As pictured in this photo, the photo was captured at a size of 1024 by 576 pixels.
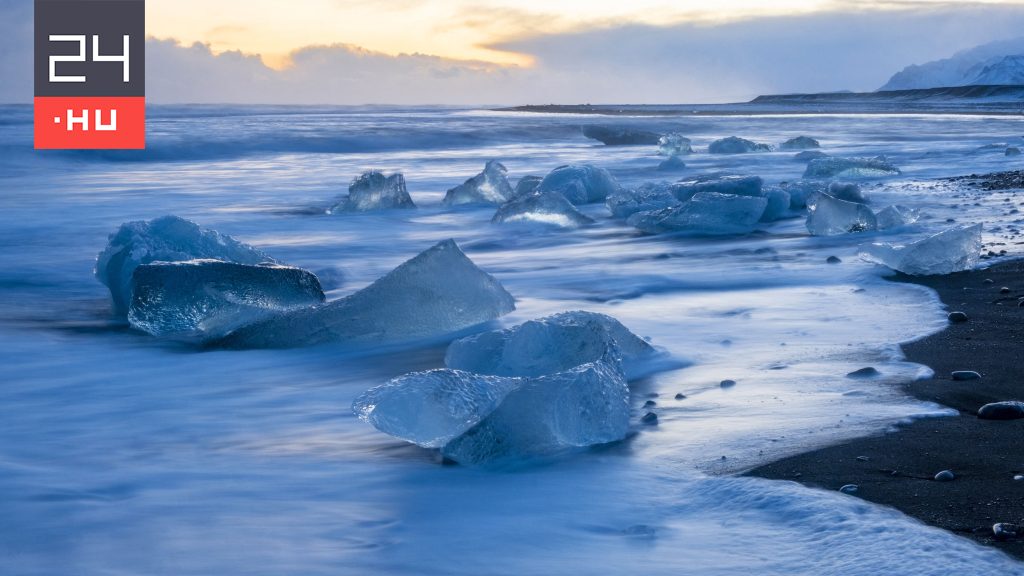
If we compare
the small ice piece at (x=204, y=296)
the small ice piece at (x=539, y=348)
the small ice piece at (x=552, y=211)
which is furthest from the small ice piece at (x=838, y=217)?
the small ice piece at (x=539, y=348)

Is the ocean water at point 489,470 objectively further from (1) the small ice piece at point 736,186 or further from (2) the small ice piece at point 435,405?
(1) the small ice piece at point 736,186

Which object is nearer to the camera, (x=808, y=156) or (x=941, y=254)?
(x=941, y=254)

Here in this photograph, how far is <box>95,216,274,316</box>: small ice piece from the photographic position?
3965 mm

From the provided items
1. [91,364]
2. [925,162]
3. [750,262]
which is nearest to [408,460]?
[91,364]

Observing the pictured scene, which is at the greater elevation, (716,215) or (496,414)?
(716,215)

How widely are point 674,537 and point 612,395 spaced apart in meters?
0.58

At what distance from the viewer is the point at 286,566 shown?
170cm

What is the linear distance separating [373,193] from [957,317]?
5.60m

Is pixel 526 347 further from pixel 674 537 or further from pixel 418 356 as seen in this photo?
pixel 674 537

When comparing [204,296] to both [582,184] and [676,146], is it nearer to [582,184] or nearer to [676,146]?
[582,184]

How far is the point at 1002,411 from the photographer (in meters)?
2.31

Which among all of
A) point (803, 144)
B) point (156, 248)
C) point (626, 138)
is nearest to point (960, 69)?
point (626, 138)

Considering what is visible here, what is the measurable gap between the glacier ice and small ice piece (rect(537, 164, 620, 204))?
232 inches

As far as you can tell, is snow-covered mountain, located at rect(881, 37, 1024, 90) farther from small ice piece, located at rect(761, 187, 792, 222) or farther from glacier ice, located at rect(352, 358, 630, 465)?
glacier ice, located at rect(352, 358, 630, 465)
